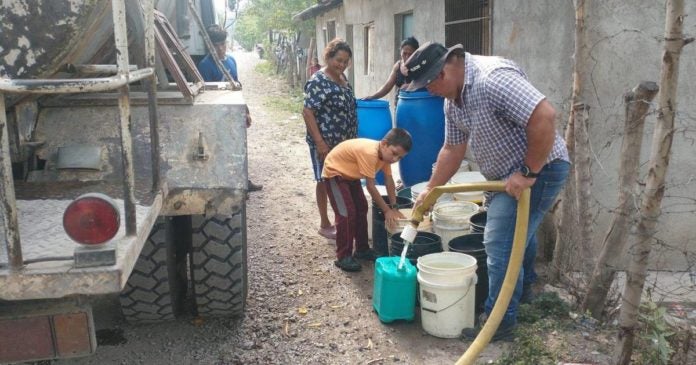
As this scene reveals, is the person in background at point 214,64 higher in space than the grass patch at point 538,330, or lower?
higher

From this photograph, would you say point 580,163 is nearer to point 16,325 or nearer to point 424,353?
point 424,353

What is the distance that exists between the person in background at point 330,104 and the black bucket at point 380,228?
0.64m

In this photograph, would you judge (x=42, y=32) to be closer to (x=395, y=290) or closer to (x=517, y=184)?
(x=517, y=184)

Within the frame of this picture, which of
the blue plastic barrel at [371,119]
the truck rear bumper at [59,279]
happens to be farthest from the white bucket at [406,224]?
the truck rear bumper at [59,279]

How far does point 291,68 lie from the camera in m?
20.3

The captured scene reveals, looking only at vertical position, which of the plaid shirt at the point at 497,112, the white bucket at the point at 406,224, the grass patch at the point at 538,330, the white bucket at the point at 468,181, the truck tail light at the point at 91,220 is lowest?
the grass patch at the point at 538,330

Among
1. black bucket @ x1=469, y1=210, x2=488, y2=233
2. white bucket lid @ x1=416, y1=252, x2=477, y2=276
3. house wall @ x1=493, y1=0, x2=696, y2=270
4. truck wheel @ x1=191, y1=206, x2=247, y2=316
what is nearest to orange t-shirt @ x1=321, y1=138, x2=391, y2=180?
black bucket @ x1=469, y1=210, x2=488, y2=233

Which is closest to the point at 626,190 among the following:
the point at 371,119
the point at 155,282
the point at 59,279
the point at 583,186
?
the point at 583,186

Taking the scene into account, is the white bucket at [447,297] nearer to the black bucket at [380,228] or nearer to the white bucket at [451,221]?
the white bucket at [451,221]

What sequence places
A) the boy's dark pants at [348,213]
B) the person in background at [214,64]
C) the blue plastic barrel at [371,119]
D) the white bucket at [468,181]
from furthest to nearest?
the person in background at [214,64], the blue plastic barrel at [371,119], the white bucket at [468,181], the boy's dark pants at [348,213]

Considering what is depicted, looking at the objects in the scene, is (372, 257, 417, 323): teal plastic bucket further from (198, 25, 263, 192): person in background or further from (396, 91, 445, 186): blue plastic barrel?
(198, 25, 263, 192): person in background

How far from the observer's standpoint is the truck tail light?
1.78 metres

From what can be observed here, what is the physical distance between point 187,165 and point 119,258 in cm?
102

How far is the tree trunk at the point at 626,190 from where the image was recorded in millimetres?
2895
